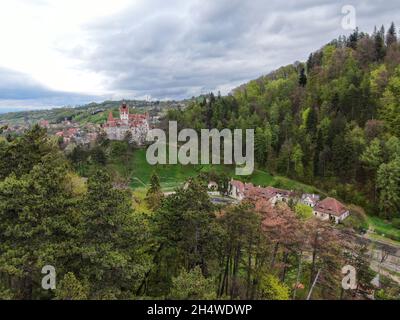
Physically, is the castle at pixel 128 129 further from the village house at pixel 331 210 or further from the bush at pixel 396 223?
the bush at pixel 396 223

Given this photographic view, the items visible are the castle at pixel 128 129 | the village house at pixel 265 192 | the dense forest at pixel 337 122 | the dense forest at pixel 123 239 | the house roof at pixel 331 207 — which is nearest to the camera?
the dense forest at pixel 123 239

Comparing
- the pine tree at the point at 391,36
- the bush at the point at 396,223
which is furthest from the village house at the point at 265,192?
the pine tree at the point at 391,36

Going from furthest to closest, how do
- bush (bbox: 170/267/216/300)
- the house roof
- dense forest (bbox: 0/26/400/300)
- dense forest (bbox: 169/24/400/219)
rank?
dense forest (bbox: 169/24/400/219) → the house roof → dense forest (bbox: 0/26/400/300) → bush (bbox: 170/267/216/300)

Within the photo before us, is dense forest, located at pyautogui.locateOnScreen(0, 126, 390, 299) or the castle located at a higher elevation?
the castle

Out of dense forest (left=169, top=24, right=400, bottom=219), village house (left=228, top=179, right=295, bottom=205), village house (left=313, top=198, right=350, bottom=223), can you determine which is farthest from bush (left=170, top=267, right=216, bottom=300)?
dense forest (left=169, top=24, right=400, bottom=219)

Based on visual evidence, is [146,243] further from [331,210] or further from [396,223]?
[396,223]

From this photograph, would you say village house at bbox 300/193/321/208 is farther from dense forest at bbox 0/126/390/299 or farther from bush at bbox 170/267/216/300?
bush at bbox 170/267/216/300

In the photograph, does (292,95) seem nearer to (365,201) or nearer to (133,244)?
(365,201)
